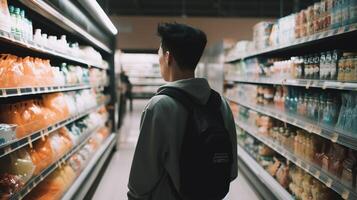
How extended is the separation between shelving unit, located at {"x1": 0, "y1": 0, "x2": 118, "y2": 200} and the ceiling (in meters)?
5.16

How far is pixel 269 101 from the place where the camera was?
156 inches

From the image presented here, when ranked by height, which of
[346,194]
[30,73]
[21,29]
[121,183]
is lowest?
[121,183]

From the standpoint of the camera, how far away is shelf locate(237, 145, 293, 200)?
2.94m

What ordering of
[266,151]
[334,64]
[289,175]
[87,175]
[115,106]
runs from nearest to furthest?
1. [334,64]
2. [289,175]
3. [87,175]
4. [266,151]
5. [115,106]

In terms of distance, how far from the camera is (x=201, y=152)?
52.2 inches

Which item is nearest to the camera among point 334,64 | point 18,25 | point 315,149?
point 18,25

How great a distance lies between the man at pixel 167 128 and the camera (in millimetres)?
1322

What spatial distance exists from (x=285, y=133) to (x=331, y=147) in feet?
2.80

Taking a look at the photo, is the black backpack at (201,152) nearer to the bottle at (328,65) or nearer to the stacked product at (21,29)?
the stacked product at (21,29)

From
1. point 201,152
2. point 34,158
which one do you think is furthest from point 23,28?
point 201,152

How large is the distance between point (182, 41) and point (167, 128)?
0.38 meters

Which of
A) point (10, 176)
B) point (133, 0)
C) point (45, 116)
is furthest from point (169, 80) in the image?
point (133, 0)

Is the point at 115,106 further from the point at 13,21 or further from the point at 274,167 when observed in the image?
the point at 13,21

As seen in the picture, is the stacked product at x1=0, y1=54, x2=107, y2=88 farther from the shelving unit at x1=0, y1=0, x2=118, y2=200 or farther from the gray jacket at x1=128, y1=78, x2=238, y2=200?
the gray jacket at x1=128, y1=78, x2=238, y2=200
